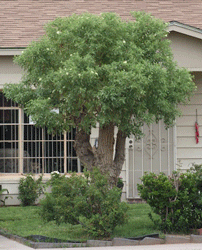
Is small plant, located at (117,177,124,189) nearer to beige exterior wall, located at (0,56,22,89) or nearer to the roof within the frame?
beige exterior wall, located at (0,56,22,89)

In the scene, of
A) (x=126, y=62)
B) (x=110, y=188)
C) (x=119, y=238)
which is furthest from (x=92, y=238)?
(x=126, y=62)

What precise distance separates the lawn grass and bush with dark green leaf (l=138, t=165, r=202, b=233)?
0.35 m

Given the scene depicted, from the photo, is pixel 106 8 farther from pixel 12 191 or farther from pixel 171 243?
pixel 171 243

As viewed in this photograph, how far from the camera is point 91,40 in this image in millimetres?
9711

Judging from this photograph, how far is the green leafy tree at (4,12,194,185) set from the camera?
30.5ft

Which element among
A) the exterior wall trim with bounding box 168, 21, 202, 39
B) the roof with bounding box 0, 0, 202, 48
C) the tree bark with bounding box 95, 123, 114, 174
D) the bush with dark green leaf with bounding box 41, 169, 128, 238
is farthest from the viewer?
the roof with bounding box 0, 0, 202, 48

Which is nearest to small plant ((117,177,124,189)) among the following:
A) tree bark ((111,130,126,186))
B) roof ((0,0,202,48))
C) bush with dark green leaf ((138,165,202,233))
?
tree bark ((111,130,126,186))

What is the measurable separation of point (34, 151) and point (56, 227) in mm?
4186

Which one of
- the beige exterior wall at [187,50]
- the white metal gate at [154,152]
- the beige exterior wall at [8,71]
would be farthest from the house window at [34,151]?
the beige exterior wall at [187,50]

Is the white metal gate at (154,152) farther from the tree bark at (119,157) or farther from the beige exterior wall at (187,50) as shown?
the tree bark at (119,157)

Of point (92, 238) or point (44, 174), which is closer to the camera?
point (92, 238)

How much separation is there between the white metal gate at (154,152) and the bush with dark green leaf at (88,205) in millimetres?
4932

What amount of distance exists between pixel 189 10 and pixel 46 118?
310 inches

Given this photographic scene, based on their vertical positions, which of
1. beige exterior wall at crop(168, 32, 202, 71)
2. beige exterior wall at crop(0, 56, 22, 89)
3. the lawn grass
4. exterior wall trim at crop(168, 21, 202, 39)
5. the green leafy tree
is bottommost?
the lawn grass
